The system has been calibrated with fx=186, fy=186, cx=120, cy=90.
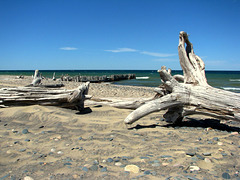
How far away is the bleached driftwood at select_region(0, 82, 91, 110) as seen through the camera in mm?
5395

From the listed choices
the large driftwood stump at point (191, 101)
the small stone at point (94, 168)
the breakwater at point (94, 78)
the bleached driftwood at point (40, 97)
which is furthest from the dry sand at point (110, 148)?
the breakwater at point (94, 78)

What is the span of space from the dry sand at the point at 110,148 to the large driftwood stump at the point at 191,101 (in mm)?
365

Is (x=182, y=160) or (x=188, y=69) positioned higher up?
Answer: (x=188, y=69)

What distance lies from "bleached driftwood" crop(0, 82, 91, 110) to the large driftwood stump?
210 centimetres

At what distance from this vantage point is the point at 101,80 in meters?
32.3

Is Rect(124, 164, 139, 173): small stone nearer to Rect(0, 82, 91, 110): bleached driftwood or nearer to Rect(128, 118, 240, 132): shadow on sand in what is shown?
Rect(128, 118, 240, 132): shadow on sand

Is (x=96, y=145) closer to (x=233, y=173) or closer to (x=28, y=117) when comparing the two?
(x=233, y=173)

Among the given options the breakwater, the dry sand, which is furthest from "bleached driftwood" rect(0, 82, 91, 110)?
the breakwater

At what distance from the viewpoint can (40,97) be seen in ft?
18.0

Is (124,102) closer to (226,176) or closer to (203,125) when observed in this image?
(203,125)

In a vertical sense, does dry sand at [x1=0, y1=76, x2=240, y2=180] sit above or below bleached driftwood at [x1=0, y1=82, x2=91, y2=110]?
below

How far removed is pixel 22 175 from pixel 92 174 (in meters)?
0.83

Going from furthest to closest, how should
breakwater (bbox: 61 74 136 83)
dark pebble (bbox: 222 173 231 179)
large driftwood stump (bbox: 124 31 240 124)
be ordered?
breakwater (bbox: 61 74 136 83), large driftwood stump (bbox: 124 31 240 124), dark pebble (bbox: 222 173 231 179)

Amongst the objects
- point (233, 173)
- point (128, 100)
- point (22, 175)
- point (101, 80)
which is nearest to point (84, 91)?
point (128, 100)
